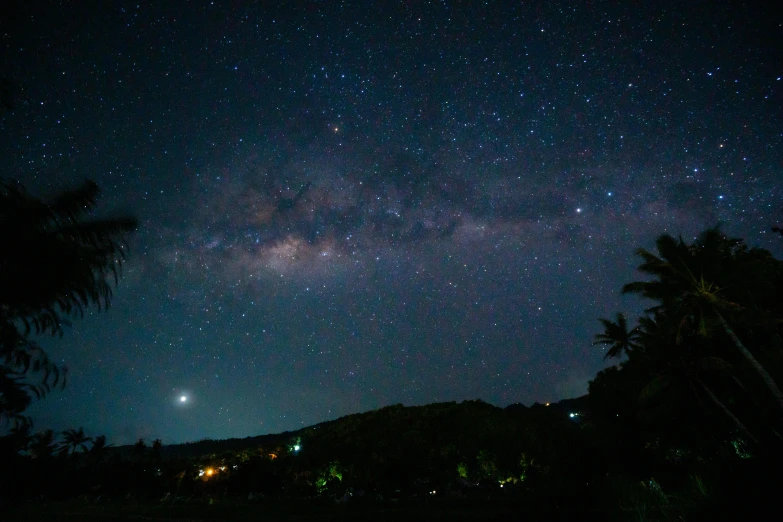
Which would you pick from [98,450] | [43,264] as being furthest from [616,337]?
[98,450]

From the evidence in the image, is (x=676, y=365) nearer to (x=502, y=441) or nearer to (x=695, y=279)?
Answer: (x=695, y=279)

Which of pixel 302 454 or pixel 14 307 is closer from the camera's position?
pixel 14 307

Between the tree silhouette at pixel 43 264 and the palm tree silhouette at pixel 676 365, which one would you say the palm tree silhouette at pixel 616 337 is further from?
the tree silhouette at pixel 43 264

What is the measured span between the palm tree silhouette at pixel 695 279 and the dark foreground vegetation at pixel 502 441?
0.25 ft

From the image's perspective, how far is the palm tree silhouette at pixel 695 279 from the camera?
19.2 m

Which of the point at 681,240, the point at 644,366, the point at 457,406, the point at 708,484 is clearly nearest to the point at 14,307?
the point at 708,484

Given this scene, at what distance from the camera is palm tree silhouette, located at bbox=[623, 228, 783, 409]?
1916 cm

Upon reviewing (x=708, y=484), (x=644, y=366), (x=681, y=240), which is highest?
(x=681, y=240)

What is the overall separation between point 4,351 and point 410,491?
4144 centimetres

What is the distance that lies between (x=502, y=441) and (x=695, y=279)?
31118 mm

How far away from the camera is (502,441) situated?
4331cm

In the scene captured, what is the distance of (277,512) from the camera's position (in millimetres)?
30828

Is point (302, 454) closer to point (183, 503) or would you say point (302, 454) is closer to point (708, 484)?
point (183, 503)

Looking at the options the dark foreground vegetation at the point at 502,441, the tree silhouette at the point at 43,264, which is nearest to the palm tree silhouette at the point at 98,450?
the dark foreground vegetation at the point at 502,441
